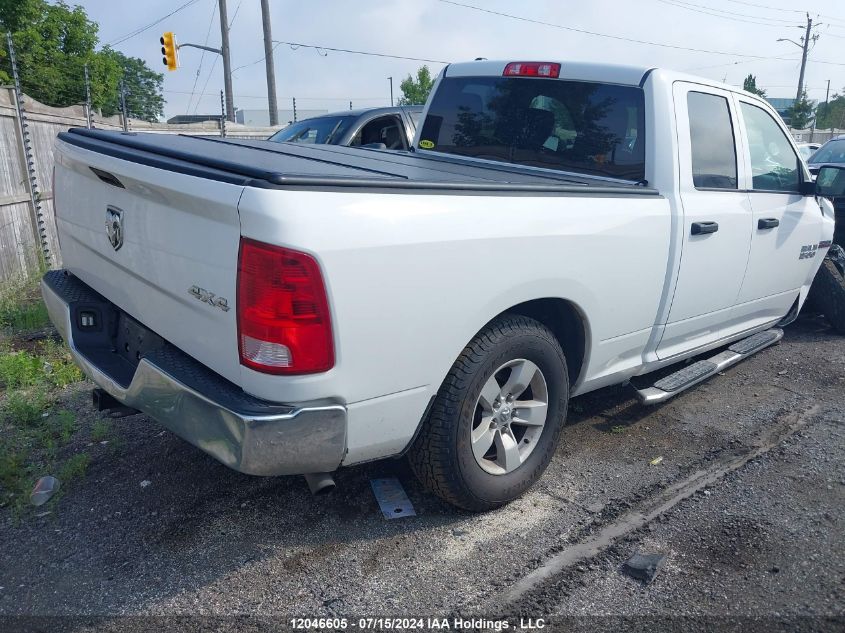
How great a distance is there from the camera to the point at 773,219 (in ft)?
14.6

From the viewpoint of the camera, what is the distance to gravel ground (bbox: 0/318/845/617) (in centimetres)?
263

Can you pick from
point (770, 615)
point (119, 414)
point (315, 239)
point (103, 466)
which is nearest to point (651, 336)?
point (770, 615)

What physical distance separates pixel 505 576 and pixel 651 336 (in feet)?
5.50

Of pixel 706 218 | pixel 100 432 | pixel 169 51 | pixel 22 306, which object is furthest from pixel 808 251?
pixel 169 51

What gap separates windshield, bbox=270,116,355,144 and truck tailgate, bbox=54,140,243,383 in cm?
529

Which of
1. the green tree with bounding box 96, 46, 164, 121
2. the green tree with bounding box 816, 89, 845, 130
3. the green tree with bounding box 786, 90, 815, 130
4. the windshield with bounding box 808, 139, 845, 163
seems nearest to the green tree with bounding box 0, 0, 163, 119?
the green tree with bounding box 96, 46, 164, 121

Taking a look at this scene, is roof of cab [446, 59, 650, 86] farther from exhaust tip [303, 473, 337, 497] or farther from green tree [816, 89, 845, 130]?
green tree [816, 89, 845, 130]

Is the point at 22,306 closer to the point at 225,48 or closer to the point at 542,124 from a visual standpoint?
the point at 542,124

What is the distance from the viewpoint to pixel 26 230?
761 cm

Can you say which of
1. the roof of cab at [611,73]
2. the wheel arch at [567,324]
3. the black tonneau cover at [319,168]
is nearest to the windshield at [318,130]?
the roof of cab at [611,73]

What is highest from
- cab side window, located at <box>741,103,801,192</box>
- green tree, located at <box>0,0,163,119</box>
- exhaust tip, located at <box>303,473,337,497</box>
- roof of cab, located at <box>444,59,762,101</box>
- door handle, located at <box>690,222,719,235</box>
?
green tree, located at <box>0,0,163,119</box>

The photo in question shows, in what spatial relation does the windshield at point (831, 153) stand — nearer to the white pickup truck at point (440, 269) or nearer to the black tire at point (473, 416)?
the white pickup truck at point (440, 269)

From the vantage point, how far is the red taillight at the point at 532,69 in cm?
411

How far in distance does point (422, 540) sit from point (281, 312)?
1.32 meters
